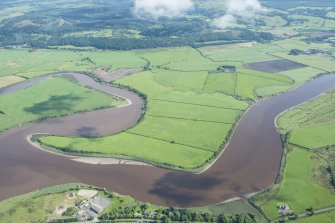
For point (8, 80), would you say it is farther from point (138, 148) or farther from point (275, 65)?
point (275, 65)

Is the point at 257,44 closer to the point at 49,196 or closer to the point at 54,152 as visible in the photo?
the point at 54,152

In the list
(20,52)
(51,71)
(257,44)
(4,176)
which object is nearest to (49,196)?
(4,176)

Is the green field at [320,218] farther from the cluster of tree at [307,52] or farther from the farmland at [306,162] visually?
the cluster of tree at [307,52]

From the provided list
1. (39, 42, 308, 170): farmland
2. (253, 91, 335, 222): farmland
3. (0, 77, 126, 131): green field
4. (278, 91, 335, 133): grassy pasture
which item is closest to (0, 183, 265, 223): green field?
(253, 91, 335, 222): farmland

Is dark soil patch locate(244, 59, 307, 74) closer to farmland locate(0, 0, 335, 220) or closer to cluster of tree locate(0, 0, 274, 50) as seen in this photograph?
farmland locate(0, 0, 335, 220)

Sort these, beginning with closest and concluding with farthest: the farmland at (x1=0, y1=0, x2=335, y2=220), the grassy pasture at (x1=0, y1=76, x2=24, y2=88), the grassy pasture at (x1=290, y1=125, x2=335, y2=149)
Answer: the farmland at (x1=0, y1=0, x2=335, y2=220) < the grassy pasture at (x1=290, y1=125, x2=335, y2=149) < the grassy pasture at (x1=0, y1=76, x2=24, y2=88)

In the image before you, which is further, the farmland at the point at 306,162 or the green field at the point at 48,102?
the green field at the point at 48,102

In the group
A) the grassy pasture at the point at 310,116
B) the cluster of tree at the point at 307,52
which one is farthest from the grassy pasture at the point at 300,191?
the cluster of tree at the point at 307,52
